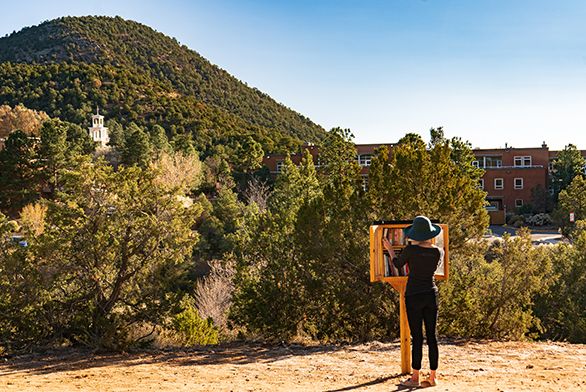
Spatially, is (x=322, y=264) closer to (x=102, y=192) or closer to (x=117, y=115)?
(x=102, y=192)

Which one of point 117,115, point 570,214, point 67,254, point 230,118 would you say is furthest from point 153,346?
point 230,118

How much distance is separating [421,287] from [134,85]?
75.4m

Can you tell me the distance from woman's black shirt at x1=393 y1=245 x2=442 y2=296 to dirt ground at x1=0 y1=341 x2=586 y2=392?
1028 mm

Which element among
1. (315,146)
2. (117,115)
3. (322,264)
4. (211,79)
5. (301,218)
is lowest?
(322,264)

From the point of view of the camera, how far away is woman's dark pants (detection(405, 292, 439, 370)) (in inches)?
227

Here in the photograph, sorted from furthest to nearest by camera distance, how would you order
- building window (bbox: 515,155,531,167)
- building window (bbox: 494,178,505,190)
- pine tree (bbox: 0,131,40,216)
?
1. building window (bbox: 515,155,531,167)
2. building window (bbox: 494,178,505,190)
3. pine tree (bbox: 0,131,40,216)

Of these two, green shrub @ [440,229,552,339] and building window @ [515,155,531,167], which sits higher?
building window @ [515,155,531,167]

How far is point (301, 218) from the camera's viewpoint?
10875 millimetres

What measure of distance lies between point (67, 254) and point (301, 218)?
13.5 ft

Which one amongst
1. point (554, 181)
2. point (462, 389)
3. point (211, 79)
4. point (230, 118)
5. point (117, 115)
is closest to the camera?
point (462, 389)

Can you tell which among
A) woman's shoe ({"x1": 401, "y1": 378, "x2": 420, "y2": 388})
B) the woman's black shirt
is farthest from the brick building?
the woman's black shirt

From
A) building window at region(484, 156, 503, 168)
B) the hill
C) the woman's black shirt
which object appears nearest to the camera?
the woman's black shirt

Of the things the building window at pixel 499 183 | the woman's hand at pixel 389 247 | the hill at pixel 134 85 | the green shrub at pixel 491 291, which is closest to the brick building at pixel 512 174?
the building window at pixel 499 183

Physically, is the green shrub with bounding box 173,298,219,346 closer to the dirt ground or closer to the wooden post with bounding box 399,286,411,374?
the dirt ground
